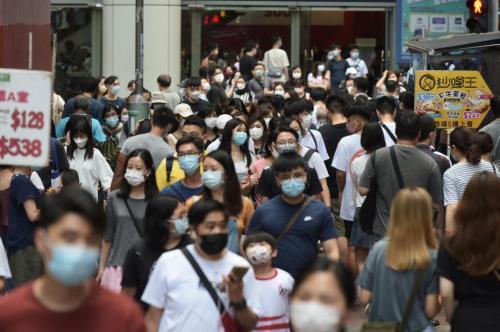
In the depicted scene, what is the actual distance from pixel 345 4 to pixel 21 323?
28490 millimetres

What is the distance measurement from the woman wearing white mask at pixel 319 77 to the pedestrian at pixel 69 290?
23.6 m

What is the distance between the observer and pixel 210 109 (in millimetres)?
16719

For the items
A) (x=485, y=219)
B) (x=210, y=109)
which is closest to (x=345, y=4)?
(x=210, y=109)

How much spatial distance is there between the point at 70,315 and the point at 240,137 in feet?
26.6

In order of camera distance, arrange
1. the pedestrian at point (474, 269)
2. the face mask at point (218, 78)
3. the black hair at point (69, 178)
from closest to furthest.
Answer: the pedestrian at point (474, 269) < the black hair at point (69, 178) < the face mask at point (218, 78)

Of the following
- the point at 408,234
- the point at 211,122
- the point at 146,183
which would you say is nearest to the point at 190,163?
the point at 146,183

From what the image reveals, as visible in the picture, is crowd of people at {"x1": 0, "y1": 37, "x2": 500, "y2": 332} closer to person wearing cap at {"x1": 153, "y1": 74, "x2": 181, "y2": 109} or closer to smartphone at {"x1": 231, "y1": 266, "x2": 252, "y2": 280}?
smartphone at {"x1": 231, "y1": 266, "x2": 252, "y2": 280}

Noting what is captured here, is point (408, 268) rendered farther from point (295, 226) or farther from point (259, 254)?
point (295, 226)

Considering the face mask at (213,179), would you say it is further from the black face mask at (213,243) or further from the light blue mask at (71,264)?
the light blue mask at (71,264)

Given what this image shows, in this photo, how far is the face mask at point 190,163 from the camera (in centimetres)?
1020

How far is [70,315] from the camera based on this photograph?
4.89 m

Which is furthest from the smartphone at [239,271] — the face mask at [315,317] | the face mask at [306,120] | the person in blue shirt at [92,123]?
the person in blue shirt at [92,123]

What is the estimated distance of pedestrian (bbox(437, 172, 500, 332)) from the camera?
7.42 m

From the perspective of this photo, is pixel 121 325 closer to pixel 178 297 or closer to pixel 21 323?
pixel 21 323
